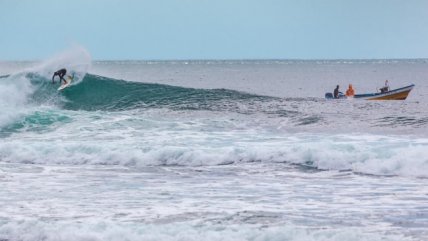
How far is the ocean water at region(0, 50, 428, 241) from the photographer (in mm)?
10469

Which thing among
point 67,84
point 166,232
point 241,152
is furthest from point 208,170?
point 67,84

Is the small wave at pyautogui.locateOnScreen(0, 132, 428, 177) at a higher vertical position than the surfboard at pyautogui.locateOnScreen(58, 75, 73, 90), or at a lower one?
lower

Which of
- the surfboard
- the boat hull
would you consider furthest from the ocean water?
the boat hull

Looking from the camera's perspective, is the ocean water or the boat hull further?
the boat hull

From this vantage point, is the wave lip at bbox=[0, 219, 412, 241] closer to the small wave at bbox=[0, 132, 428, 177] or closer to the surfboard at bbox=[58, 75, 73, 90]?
the small wave at bbox=[0, 132, 428, 177]

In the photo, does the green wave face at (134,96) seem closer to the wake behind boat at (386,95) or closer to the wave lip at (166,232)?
the wake behind boat at (386,95)

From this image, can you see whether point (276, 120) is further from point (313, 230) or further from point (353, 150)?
point (313, 230)

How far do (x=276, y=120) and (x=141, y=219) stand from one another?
14.0m

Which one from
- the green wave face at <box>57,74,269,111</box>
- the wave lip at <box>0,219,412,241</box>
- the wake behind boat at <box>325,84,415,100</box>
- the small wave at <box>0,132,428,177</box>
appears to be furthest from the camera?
the wake behind boat at <box>325,84,415,100</box>

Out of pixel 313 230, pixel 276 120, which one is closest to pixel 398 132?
pixel 276 120

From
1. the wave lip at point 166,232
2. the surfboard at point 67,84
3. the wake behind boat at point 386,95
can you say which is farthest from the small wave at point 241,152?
the wake behind boat at point 386,95

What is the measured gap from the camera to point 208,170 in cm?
1582

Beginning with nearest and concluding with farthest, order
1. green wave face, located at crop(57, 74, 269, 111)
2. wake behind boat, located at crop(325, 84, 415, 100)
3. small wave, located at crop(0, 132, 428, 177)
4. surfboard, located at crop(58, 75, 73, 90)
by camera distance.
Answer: small wave, located at crop(0, 132, 428, 177)
green wave face, located at crop(57, 74, 269, 111)
surfboard, located at crop(58, 75, 73, 90)
wake behind boat, located at crop(325, 84, 415, 100)

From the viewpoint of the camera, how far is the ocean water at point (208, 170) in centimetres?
1047
